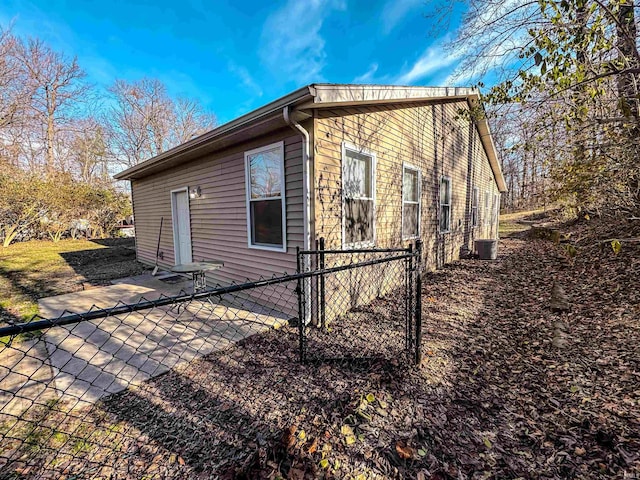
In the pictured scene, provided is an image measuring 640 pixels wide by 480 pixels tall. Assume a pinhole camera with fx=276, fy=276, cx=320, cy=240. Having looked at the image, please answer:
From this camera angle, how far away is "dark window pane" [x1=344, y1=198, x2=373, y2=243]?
4.62 meters

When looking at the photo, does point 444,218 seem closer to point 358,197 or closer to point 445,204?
point 445,204

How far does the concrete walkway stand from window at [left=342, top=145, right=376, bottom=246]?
183cm

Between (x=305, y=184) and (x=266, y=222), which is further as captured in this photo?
(x=266, y=222)

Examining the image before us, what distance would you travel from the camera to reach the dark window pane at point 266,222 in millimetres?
4520

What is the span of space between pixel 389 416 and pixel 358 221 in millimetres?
3179

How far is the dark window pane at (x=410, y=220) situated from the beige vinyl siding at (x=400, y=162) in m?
0.24

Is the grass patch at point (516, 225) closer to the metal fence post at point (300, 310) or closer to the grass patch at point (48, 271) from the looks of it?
the metal fence post at point (300, 310)

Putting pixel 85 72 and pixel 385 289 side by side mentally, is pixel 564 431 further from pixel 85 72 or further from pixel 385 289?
pixel 85 72

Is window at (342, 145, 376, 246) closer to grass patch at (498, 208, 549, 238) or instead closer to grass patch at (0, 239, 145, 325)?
grass patch at (0, 239, 145, 325)

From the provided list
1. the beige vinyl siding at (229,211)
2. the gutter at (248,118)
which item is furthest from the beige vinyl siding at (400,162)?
the gutter at (248,118)

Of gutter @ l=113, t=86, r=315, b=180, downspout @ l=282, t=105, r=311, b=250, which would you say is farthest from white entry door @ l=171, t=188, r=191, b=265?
downspout @ l=282, t=105, r=311, b=250

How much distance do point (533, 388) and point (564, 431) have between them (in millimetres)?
553

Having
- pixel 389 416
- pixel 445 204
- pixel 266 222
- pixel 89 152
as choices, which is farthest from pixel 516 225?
pixel 89 152

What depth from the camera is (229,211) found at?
542cm
